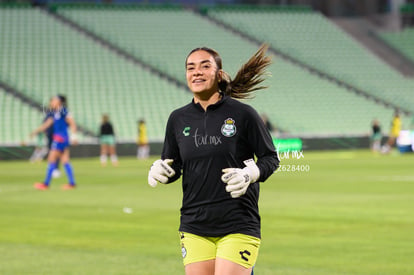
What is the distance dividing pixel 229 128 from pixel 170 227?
931cm

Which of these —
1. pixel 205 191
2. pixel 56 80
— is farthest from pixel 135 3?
pixel 205 191

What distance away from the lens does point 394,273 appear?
10.7 metres

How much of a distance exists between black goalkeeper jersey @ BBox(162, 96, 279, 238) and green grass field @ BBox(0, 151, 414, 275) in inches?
179

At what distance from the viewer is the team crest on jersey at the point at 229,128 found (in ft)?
20.8

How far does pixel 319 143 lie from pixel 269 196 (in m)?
27.8

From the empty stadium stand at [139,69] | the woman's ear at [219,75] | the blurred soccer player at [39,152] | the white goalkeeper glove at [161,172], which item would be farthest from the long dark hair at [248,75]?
the empty stadium stand at [139,69]

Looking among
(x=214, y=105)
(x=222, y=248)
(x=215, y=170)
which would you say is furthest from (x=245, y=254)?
(x=214, y=105)

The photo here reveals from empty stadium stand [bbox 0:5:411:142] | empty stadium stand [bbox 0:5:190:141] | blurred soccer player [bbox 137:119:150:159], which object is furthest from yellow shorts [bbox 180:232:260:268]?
empty stadium stand [bbox 0:5:411:142]

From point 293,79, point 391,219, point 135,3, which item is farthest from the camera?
point 135,3

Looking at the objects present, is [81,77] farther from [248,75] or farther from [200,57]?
[200,57]

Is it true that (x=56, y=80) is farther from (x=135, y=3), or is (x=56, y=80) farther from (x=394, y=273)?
(x=394, y=273)

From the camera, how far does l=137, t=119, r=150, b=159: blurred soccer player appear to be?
42688 mm

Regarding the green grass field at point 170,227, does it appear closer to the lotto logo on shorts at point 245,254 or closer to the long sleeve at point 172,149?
the long sleeve at point 172,149

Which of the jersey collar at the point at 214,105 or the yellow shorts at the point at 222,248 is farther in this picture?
the jersey collar at the point at 214,105
